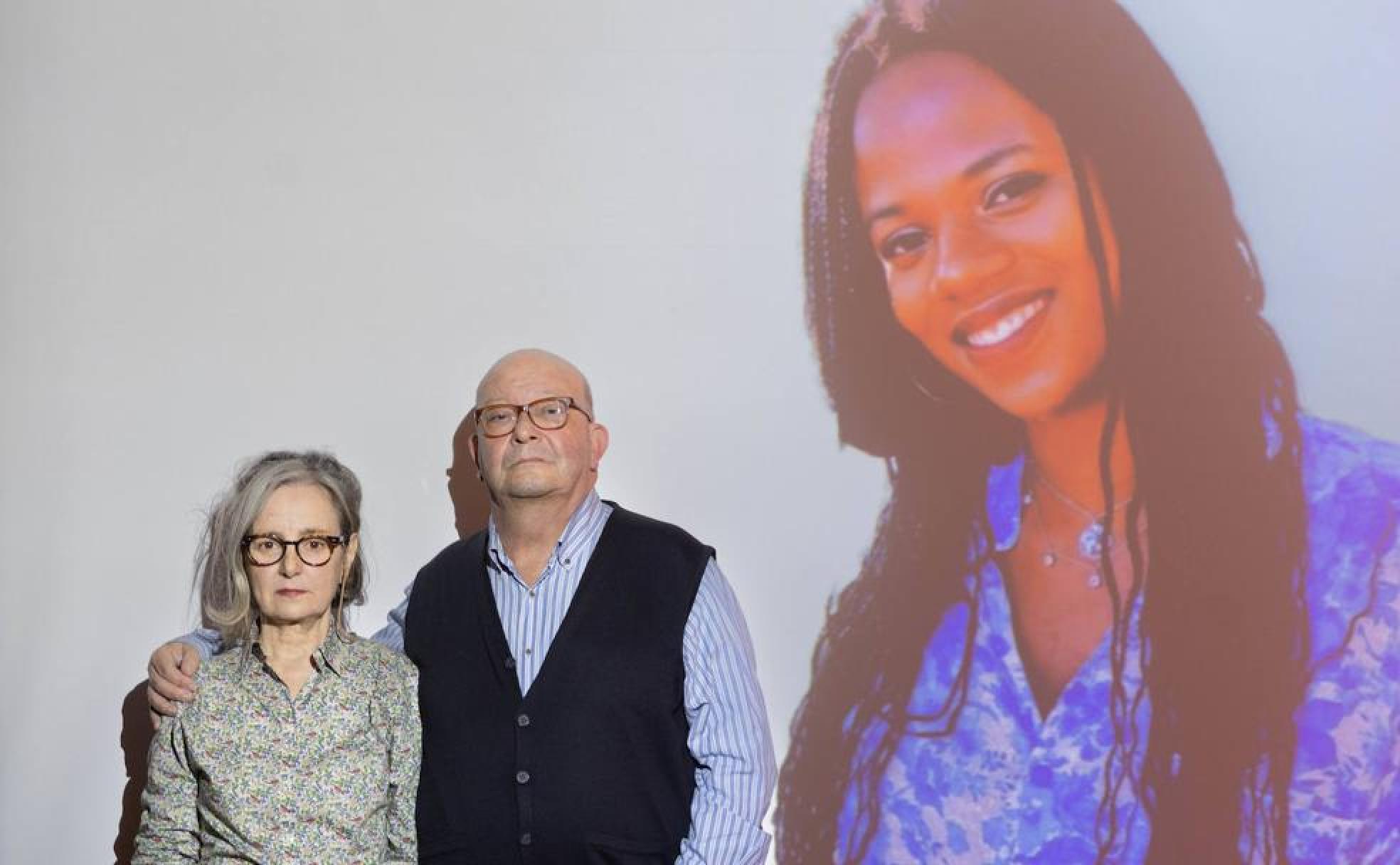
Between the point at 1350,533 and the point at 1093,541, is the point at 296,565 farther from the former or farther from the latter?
the point at 1350,533

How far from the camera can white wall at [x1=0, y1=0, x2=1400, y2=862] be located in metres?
2.45

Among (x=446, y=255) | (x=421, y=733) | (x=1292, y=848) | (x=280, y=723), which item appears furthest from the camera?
(x=446, y=255)

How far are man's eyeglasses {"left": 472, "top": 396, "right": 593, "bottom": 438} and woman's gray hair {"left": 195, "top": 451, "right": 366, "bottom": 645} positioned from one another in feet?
0.69

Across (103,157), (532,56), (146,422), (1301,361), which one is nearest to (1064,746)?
(1301,361)

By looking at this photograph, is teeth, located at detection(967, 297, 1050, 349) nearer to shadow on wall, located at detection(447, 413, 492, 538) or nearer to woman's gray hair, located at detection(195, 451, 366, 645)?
shadow on wall, located at detection(447, 413, 492, 538)

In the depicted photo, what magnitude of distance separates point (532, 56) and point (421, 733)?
1.18m

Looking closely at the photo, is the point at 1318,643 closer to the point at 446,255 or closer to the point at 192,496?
the point at 446,255

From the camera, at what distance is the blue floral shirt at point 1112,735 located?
2.31m

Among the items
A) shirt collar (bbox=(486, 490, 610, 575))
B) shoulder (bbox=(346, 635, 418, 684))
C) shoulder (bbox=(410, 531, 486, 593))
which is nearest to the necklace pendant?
shirt collar (bbox=(486, 490, 610, 575))

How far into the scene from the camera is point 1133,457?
93.7 inches

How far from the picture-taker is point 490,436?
7.03 feet

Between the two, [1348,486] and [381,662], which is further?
[1348,486]

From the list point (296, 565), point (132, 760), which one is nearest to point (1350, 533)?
point (296, 565)

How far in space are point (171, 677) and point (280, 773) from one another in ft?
0.84
